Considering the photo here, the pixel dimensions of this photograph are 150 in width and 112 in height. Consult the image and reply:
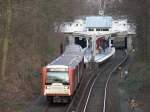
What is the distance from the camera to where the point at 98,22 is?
7894 centimetres

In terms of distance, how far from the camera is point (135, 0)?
34.2 metres

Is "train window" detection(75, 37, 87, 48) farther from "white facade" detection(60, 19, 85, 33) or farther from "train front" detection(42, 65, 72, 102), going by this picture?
"train front" detection(42, 65, 72, 102)

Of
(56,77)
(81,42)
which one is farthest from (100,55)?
(56,77)

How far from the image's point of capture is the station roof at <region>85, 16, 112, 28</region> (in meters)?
77.9

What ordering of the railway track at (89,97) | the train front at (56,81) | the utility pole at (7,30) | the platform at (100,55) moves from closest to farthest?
1. the railway track at (89,97)
2. the train front at (56,81)
3. the utility pole at (7,30)
4. the platform at (100,55)

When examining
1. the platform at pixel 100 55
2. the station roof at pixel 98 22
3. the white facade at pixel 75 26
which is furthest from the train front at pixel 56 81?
the white facade at pixel 75 26

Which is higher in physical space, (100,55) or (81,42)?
(81,42)

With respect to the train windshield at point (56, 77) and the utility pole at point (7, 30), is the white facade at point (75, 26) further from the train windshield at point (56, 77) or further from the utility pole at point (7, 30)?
the train windshield at point (56, 77)

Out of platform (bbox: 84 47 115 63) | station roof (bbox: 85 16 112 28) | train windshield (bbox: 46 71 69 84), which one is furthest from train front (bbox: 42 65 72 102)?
station roof (bbox: 85 16 112 28)

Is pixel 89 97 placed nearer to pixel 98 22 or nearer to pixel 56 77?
pixel 56 77

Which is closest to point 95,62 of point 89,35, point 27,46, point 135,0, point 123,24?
point 89,35

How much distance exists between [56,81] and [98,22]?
5326 centimetres

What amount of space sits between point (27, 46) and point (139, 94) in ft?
45.1

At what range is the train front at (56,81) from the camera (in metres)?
26.4
